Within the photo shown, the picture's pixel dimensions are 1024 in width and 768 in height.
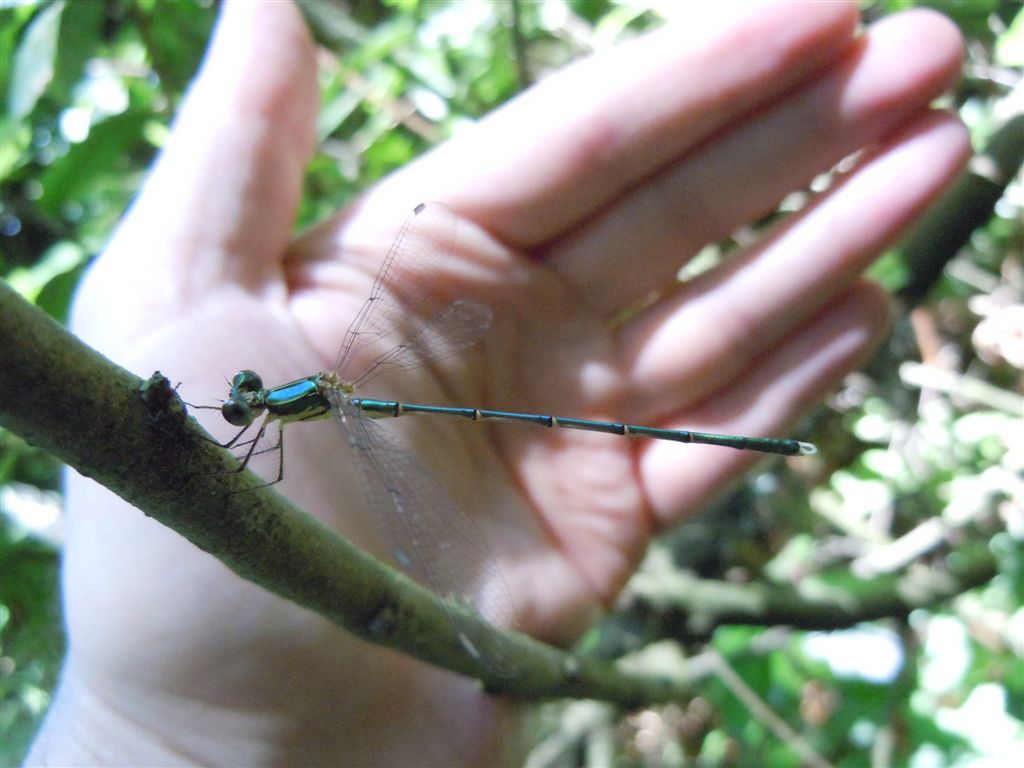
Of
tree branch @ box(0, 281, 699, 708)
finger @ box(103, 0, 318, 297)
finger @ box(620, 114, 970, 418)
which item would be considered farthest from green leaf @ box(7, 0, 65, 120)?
finger @ box(620, 114, 970, 418)

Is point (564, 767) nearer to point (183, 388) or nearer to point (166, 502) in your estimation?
point (183, 388)

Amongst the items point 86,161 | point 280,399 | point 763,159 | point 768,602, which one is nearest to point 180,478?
point 280,399

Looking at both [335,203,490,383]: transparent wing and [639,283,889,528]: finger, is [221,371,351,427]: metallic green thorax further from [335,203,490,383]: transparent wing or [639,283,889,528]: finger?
[639,283,889,528]: finger

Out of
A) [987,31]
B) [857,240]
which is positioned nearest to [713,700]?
[857,240]

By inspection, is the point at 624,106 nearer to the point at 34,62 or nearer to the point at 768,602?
the point at 34,62

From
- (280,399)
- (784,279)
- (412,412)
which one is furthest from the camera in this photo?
(784,279)

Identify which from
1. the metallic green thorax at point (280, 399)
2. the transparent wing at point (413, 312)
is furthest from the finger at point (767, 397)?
the metallic green thorax at point (280, 399)
